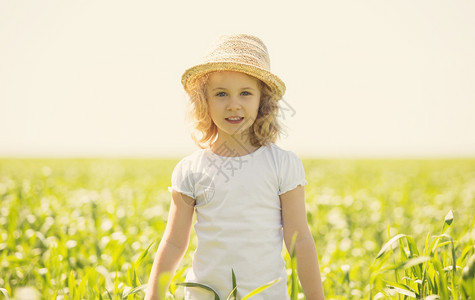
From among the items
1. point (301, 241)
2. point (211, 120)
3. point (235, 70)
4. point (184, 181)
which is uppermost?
point (235, 70)

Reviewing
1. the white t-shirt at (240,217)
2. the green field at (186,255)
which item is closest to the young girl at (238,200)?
the white t-shirt at (240,217)

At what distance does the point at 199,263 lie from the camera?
207 centimetres

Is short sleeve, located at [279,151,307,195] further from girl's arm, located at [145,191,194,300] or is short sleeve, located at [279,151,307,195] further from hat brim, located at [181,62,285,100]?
girl's arm, located at [145,191,194,300]

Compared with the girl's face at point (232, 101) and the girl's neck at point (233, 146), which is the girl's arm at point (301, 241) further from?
the girl's face at point (232, 101)

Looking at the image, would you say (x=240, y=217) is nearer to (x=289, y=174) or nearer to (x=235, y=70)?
(x=289, y=174)

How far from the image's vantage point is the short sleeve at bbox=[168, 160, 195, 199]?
6.91ft

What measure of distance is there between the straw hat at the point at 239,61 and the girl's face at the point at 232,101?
5 cm

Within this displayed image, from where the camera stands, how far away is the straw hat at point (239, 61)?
2072mm

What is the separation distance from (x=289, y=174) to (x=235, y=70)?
62 centimetres

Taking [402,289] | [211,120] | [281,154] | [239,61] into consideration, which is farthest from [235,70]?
[402,289]

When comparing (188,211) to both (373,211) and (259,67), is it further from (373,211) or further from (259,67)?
(373,211)

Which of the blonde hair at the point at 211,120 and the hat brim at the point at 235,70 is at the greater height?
the hat brim at the point at 235,70

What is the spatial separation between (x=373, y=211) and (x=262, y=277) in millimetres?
4921

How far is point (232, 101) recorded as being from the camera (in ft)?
6.81
